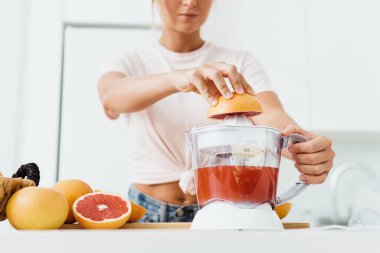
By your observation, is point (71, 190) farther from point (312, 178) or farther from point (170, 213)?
point (170, 213)

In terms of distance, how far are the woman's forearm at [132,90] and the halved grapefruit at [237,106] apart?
0.19 m

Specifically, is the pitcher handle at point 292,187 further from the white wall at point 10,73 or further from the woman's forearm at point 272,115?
the white wall at point 10,73

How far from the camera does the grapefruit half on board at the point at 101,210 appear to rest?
0.66 metres

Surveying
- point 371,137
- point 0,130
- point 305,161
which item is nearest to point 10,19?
point 0,130

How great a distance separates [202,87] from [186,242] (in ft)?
1.00

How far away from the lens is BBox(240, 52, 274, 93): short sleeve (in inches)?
51.5

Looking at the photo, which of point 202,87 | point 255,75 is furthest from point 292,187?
point 255,75

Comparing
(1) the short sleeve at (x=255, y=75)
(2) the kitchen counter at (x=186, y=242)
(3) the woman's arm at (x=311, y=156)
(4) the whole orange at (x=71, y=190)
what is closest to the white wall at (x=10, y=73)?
(1) the short sleeve at (x=255, y=75)

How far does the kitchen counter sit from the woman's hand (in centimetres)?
26

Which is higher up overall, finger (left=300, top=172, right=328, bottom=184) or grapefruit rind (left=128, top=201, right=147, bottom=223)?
finger (left=300, top=172, right=328, bottom=184)

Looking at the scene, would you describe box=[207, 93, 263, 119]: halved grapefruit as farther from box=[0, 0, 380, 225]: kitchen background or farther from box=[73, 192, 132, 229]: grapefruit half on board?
box=[0, 0, 380, 225]: kitchen background

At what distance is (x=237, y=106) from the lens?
0.67 meters

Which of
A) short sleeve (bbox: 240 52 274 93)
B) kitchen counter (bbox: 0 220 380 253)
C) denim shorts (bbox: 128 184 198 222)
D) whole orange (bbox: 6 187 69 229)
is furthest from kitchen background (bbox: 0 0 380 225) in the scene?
kitchen counter (bbox: 0 220 380 253)

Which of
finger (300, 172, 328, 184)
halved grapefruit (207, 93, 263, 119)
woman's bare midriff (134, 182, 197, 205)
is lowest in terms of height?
woman's bare midriff (134, 182, 197, 205)
